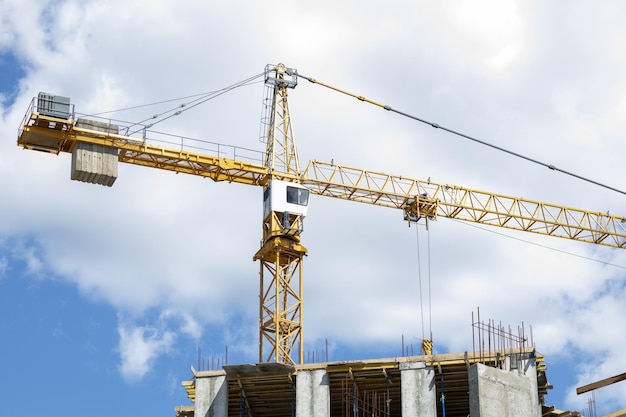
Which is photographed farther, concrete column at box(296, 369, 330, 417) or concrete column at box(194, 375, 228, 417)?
concrete column at box(194, 375, 228, 417)

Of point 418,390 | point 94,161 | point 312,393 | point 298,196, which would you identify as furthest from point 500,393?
point 94,161

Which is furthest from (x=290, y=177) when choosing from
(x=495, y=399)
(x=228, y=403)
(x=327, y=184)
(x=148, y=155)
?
(x=495, y=399)

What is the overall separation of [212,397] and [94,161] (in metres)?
23.0

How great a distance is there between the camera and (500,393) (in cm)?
5194

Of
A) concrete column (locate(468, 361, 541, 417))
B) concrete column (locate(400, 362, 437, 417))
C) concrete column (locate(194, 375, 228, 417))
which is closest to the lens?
concrete column (locate(468, 361, 541, 417))

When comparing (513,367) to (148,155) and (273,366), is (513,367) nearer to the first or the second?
(273,366)

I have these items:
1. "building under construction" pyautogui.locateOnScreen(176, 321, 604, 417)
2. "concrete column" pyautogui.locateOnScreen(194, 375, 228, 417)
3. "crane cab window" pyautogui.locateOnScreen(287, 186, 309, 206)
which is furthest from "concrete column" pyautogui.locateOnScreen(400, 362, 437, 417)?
"crane cab window" pyautogui.locateOnScreen(287, 186, 309, 206)

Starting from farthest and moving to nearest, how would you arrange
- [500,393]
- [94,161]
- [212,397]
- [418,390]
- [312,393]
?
[94,161]
[212,397]
[312,393]
[418,390]
[500,393]

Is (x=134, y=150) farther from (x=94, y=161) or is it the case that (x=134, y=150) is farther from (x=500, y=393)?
(x=500, y=393)

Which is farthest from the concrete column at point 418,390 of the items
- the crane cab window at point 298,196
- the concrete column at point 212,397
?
the crane cab window at point 298,196

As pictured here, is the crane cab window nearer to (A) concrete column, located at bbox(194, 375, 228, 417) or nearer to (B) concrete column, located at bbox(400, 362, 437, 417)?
(A) concrete column, located at bbox(194, 375, 228, 417)

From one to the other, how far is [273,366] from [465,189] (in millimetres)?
34569

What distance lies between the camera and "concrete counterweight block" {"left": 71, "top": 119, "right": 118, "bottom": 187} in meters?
73.6

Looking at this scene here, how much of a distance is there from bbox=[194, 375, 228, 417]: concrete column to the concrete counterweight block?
70.0ft
